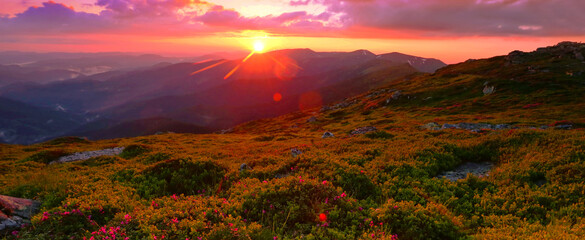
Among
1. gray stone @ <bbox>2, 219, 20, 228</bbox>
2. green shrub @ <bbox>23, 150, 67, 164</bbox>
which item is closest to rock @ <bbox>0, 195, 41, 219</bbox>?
gray stone @ <bbox>2, 219, 20, 228</bbox>

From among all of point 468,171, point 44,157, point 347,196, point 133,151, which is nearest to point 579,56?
point 468,171

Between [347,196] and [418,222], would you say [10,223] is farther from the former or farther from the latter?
[418,222]

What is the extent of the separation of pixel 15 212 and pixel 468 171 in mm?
19515

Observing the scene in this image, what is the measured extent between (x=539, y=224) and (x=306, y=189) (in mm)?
7597

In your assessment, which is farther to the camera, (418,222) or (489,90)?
(489,90)

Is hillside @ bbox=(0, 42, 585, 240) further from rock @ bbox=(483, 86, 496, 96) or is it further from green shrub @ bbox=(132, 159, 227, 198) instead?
rock @ bbox=(483, 86, 496, 96)

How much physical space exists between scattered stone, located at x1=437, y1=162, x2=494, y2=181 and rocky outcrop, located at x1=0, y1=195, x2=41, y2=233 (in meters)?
17.0

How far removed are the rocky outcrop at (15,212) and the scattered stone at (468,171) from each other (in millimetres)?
16977

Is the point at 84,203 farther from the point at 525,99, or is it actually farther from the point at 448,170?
the point at 525,99

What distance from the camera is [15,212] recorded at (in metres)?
8.99

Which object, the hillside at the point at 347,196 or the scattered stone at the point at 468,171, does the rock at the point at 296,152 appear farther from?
the scattered stone at the point at 468,171

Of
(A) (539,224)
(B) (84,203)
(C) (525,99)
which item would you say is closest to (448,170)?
(A) (539,224)

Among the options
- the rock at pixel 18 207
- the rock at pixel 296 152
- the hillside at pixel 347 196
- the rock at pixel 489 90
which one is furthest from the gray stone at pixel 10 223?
the rock at pixel 489 90

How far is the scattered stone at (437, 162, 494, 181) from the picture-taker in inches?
519
